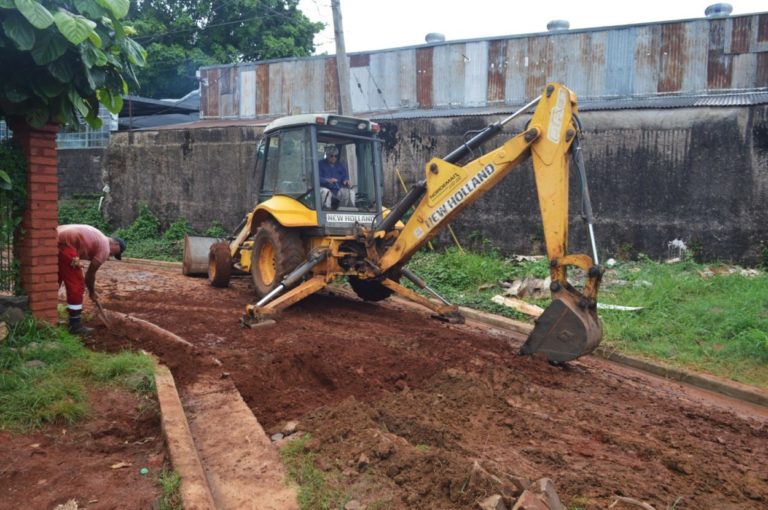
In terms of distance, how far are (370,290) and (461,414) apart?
16.7ft

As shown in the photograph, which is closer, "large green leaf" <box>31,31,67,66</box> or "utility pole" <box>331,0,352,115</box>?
"large green leaf" <box>31,31,67,66</box>

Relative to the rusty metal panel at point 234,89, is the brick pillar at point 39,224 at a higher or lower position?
lower

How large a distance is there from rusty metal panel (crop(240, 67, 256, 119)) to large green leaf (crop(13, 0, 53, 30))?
17.8 m

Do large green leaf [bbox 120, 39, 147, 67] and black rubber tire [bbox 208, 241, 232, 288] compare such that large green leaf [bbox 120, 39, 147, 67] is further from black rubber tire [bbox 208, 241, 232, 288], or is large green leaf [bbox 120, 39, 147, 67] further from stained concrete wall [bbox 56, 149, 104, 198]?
stained concrete wall [bbox 56, 149, 104, 198]

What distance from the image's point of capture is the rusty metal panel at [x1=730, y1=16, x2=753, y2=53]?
51.3 feet

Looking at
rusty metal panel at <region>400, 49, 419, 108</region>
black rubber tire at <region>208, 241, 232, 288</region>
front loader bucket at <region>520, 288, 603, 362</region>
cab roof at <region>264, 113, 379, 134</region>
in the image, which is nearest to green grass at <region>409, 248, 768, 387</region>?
front loader bucket at <region>520, 288, 603, 362</region>

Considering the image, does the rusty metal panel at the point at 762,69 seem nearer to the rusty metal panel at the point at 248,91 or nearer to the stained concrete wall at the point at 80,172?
the rusty metal panel at the point at 248,91

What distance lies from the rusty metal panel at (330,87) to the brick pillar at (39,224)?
49.5 ft

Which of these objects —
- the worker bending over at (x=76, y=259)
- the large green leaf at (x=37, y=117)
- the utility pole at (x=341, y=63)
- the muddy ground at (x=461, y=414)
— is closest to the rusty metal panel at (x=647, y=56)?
the utility pole at (x=341, y=63)

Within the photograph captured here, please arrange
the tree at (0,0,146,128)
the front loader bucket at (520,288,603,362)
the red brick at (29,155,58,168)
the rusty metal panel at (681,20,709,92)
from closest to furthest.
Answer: the tree at (0,0,146,128) < the red brick at (29,155,58,168) < the front loader bucket at (520,288,603,362) < the rusty metal panel at (681,20,709,92)

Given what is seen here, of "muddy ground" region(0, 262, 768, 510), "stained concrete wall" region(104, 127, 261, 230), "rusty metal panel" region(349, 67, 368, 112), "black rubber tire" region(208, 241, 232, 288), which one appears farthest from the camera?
"rusty metal panel" region(349, 67, 368, 112)

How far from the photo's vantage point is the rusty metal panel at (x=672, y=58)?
53.7 ft

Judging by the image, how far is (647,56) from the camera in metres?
16.8

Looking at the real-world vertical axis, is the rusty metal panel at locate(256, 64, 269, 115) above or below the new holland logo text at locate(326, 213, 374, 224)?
above
